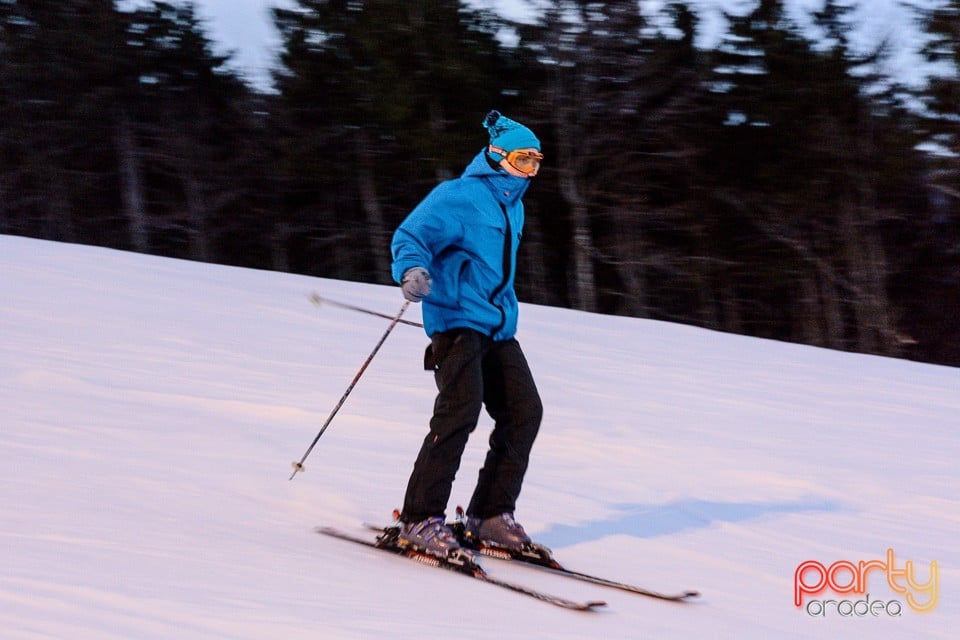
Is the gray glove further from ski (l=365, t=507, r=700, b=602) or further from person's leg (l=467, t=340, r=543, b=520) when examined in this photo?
ski (l=365, t=507, r=700, b=602)

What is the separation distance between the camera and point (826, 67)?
24.8 m

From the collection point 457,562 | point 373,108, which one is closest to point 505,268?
point 457,562

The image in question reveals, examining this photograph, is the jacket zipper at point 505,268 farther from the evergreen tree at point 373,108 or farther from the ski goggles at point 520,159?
the evergreen tree at point 373,108

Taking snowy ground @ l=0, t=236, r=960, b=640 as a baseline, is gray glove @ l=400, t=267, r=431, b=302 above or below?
above

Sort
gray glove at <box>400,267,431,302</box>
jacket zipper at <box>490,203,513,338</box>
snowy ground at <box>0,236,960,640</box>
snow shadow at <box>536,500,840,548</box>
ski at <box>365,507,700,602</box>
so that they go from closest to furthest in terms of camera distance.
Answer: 1. snowy ground at <box>0,236,960,640</box>
2. gray glove at <box>400,267,431,302</box>
3. ski at <box>365,507,700,602</box>
4. jacket zipper at <box>490,203,513,338</box>
5. snow shadow at <box>536,500,840,548</box>

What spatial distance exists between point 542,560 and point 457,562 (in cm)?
33

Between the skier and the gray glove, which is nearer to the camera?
the gray glove

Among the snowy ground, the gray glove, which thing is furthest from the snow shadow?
the gray glove

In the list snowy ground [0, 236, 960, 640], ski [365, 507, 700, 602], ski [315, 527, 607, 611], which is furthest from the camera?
ski [365, 507, 700, 602]

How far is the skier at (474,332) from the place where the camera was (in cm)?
374

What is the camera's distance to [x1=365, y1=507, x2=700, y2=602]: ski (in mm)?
3705

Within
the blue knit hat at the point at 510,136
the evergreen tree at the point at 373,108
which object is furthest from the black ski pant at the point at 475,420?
the evergreen tree at the point at 373,108

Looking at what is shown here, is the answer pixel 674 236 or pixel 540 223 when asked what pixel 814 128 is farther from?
→ pixel 540 223

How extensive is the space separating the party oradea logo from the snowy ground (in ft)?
0.09
